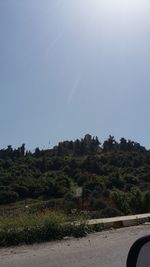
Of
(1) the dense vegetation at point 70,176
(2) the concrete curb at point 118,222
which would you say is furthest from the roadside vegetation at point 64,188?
(2) the concrete curb at point 118,222

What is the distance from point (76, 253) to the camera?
9.80 m

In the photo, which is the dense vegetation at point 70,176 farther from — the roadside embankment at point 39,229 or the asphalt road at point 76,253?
the asphalt road at point 76,253

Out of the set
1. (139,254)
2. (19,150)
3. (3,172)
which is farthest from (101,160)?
(139,254)

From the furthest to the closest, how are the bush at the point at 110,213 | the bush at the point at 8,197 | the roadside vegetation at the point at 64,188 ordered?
the bush at the point at 8,197
the bush at the point at 110,213
the roadside vegetation at the point at 64,188

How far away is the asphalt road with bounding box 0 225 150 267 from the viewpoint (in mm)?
8758

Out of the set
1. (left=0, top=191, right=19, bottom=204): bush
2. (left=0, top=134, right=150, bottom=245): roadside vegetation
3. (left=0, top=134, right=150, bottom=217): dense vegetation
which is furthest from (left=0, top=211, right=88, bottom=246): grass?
(left=0, top=191, right=19, bottom=204): bush

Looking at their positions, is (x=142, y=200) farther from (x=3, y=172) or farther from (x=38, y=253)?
(x=3, y=172)

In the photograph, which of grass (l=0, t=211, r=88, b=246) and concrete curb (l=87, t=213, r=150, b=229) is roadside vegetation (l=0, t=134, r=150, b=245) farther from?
concrete curb (l=87, t=213, r=150, b=229)

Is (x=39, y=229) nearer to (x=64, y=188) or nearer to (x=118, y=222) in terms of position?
(x=118, y=222)

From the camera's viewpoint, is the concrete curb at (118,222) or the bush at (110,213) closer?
the concrete curb at (118,222)

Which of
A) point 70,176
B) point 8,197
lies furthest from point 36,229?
point 70,176

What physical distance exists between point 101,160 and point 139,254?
2404 inches

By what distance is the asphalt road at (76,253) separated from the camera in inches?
345

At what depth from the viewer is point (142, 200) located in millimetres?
19375
